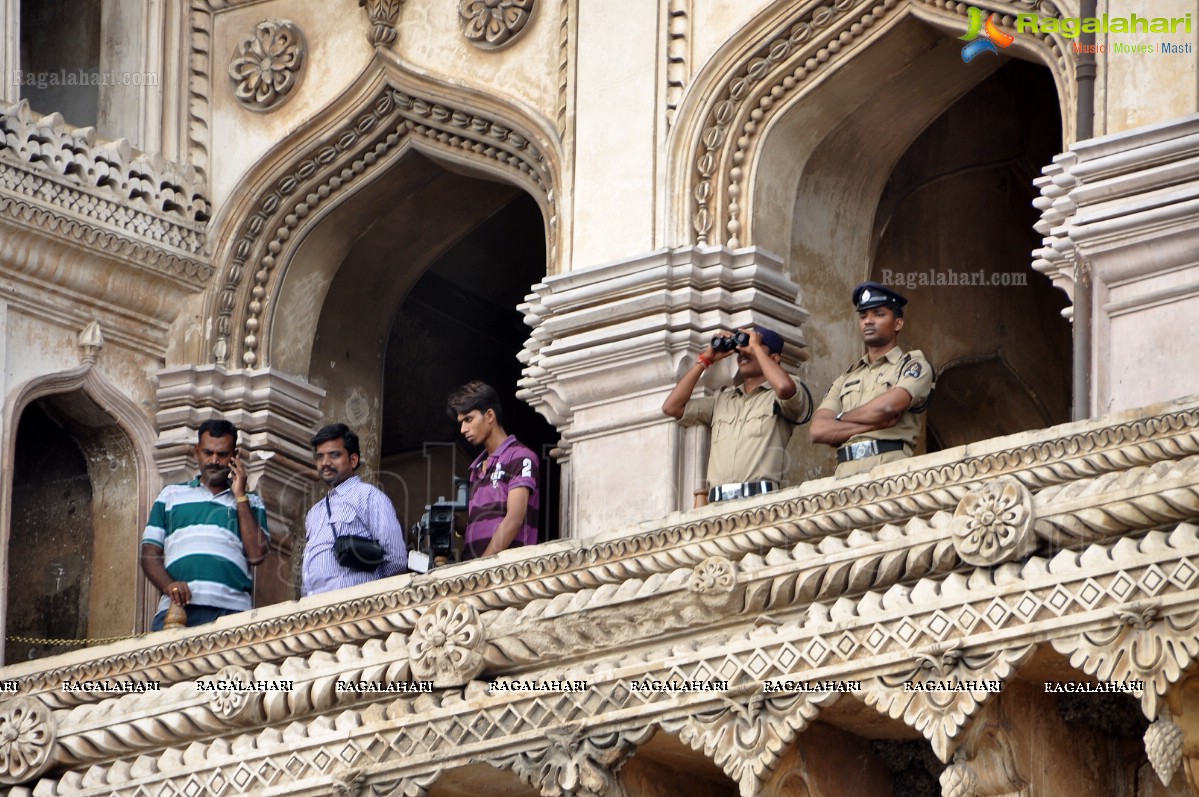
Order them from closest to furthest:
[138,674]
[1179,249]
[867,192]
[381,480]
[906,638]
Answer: [906,638] < [1179,249] < [138,674] < [867,192] < [381,480]

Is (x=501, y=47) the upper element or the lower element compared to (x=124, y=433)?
upper

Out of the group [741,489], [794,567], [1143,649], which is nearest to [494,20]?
[741,489]

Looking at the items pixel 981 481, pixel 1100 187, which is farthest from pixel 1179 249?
pixel 981 481

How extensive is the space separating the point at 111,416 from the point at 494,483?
2889 millimetres

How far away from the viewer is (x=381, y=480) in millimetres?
17375

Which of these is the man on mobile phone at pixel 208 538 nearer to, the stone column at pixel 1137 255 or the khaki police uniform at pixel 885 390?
the khaki police uniform at pixel 885 390

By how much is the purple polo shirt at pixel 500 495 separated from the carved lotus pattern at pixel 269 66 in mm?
3194

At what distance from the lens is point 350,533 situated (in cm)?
1377

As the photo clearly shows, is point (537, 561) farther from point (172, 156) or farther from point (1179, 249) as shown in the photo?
point (172, 156)

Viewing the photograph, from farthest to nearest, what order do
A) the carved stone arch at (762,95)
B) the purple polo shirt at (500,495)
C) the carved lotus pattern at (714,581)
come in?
the carved stone arch at (762,95) → the purple polo shirt at (500,495) → the carved lotus pattern at (714,581)

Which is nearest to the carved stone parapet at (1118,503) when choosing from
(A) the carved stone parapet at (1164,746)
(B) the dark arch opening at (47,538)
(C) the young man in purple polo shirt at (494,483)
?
(A) the carved stone parapet at (1164,746)

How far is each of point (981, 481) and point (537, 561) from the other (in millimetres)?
1943

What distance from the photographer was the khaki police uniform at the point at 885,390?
12500 mm

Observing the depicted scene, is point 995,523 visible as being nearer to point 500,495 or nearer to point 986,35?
point 500,495
